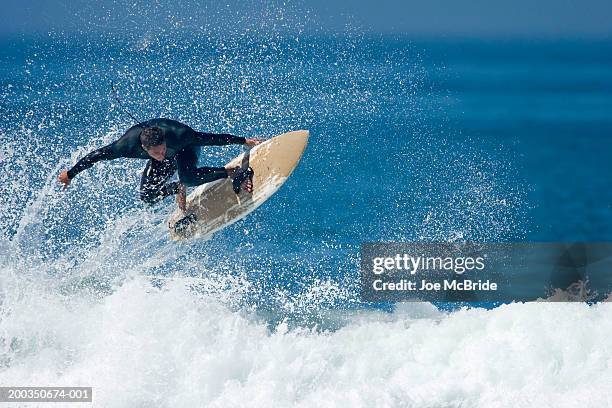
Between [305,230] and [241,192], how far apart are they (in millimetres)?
1673

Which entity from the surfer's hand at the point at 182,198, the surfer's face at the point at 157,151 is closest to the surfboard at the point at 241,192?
the surfer's hand at the point at 182,198

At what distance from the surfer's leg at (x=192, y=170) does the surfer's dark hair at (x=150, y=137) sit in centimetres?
54

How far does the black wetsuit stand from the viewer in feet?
26.2

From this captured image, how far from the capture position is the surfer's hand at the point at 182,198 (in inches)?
345

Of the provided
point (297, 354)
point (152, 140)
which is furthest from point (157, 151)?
point (297, 354)

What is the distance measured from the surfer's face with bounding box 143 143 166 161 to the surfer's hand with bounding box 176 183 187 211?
595mm

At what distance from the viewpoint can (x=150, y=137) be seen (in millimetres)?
7879

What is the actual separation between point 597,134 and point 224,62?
281 inches

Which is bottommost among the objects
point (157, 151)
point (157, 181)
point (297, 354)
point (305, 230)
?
point (297, 354)

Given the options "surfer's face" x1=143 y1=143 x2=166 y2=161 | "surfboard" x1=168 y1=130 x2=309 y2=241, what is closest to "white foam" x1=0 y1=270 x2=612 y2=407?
"surfboard" x1=168 y1=130 x2=309 y2=241

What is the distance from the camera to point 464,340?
8305mm

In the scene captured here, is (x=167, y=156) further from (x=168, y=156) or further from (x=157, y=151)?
(x=157, y=151)

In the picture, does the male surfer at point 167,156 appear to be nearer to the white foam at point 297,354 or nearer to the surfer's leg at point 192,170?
the surfer's leg at point 192,170

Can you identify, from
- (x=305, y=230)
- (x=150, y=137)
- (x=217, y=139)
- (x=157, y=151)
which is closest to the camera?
(x=150, y=137)
